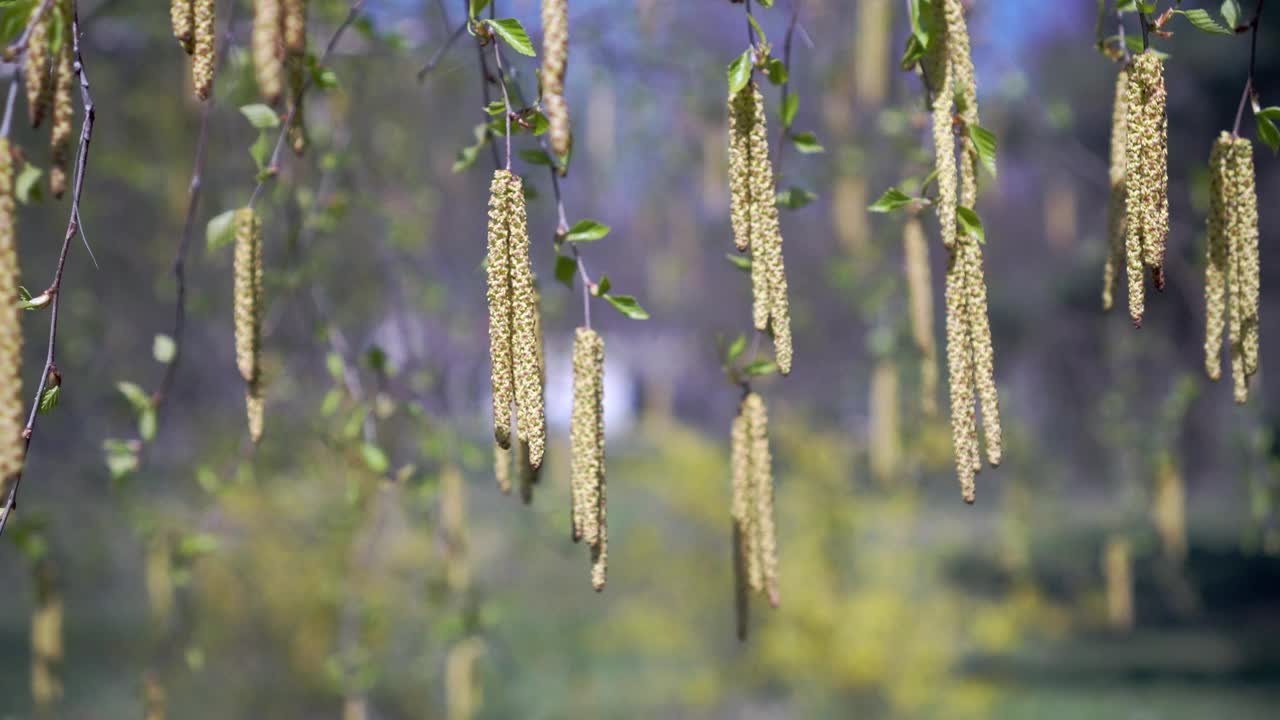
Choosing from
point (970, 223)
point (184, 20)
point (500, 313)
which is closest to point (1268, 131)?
point (970, 223)

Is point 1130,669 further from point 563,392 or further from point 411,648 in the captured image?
point 563,392

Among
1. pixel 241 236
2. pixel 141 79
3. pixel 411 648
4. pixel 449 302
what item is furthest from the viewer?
pixel 411 648

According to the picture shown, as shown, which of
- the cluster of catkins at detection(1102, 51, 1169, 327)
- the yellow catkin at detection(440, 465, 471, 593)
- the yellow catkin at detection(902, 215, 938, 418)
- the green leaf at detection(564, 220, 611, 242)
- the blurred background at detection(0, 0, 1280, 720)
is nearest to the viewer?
the cluster of catkins at detection(1102, 51, 1169, 327)

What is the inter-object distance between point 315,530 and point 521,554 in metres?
1.48

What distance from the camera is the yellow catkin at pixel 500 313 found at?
1179mm

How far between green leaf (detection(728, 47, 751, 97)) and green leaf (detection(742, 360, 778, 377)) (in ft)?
1.50

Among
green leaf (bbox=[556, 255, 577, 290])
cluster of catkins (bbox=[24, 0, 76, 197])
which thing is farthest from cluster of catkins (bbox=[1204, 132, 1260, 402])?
cluster of catkins (bbox=[24, 0, 76, 197])

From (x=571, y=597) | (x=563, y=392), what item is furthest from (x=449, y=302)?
(x=563, y=392)

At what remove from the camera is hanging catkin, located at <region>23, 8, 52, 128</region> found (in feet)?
3.57

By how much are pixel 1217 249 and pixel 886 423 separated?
3.46m

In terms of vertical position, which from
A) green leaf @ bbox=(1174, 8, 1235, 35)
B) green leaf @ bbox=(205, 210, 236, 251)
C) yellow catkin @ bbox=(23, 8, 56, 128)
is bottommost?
green leaf @ bbox=(205, 210, 236, 251)

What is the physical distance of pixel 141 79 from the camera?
4.73 meters

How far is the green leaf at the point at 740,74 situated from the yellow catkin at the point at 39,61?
0.65m

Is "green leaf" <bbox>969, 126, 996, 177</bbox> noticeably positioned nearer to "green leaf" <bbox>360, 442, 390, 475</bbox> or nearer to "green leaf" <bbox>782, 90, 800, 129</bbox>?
"green leaf" <bbox>782, 90, 800, 129</bbox>
